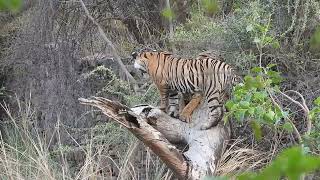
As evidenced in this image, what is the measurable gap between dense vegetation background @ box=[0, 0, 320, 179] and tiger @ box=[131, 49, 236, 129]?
313 mm

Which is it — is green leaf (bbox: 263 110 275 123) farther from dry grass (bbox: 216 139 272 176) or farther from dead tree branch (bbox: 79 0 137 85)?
dead tree branch (bbox: 79 0 137 85)

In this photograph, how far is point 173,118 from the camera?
15.5ft

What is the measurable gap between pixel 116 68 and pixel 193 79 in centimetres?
221

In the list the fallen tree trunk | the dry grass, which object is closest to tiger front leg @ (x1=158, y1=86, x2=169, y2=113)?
the fallen tree trunk

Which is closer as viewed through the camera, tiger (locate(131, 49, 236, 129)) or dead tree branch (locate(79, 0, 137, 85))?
tiger (locate(131, 49, 236, 129))

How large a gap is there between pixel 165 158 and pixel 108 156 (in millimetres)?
1073

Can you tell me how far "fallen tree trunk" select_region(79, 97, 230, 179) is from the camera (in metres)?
4.06

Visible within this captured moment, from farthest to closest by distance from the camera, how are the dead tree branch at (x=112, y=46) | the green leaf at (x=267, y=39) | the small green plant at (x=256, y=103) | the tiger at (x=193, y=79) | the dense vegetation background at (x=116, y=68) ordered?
1. the dead tree branch at (x=112, y=46)
2. the dense vegetation background at (x=116, y=68)
3. the tiger at (x=193, y=79)
4. the green leaf at (x=267, y=39)
5. the small green plant at (x=256, y=103)

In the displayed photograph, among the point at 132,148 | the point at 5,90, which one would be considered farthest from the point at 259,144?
the point at 5,90

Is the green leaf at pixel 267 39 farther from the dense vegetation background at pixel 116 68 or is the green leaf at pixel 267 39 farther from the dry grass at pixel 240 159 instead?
the dry grass at pixel 240 159

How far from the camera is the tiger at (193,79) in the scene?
15.0ft

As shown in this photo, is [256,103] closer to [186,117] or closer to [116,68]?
[186,117]

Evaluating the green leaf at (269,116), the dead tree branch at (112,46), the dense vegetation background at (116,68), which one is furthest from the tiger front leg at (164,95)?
the green leaf at (269,116)

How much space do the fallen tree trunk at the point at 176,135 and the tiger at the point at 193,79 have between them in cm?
8
